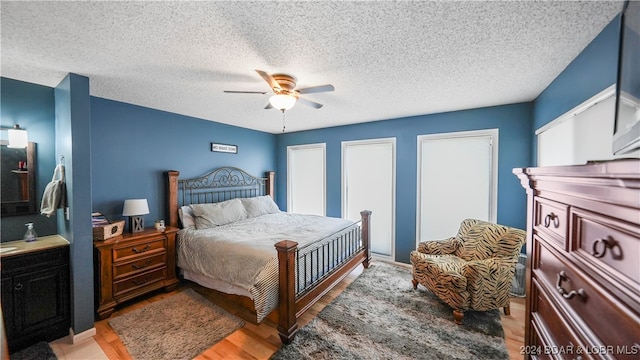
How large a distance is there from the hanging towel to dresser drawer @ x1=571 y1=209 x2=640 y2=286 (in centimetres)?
367

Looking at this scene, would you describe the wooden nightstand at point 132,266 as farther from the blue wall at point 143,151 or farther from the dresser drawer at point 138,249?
the blue wall at point 143,151

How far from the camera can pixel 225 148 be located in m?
4.51

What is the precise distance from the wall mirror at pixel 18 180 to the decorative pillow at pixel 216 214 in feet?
5.31

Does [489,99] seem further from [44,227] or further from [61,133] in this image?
[44,227]

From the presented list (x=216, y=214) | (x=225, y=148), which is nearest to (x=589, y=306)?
Result: (x=216, y=214)

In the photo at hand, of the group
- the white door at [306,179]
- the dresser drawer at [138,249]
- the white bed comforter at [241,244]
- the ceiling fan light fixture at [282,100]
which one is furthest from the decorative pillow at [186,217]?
the ceiling fan light fixture at [282,100]

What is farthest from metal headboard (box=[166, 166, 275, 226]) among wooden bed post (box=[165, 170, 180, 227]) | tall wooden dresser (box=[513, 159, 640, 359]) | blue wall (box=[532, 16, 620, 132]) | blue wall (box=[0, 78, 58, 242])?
blue wall (box=[532, 16, 620, 132])

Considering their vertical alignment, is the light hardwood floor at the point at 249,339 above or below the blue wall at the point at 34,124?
below

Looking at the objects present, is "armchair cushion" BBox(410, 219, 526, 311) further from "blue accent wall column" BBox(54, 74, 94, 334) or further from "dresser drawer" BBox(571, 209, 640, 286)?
"blue accent wall column" BBox(54, 74, 94, 334)

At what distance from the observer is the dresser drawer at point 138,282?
2660mm

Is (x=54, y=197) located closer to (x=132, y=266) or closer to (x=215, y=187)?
(x=132, y=266)

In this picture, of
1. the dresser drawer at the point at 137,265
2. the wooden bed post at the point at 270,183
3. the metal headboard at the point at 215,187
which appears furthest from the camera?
the wooden bed post at the point at 270,183

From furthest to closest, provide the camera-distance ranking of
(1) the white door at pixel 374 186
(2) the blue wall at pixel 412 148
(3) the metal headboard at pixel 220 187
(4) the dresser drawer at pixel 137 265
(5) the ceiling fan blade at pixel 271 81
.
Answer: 1. (1) the white door at pixel 374 186
2. (3) the metal headboard at pixel 220 187
3. (2) the blue wall at pixel 412 148
4. (4) the dresser drawer at pixel 137 265
5. (5) the ceiling fan blade at pixel 271 81

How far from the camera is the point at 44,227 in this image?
2553mm
